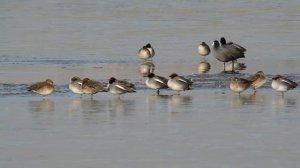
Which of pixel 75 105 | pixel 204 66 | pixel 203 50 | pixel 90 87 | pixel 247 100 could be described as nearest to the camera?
pixel 75 105

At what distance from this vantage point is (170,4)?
144 ft

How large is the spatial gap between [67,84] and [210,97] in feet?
11.1

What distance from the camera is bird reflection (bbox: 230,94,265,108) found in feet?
56.5

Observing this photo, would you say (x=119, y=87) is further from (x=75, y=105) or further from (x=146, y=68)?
(x=146, y=68)

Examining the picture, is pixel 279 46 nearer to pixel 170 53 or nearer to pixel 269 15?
pixel 170 53

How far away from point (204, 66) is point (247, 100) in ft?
20.4

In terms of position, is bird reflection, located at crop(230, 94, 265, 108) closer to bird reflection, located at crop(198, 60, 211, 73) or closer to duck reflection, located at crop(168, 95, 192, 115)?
duck reflection, located at crop(168, 95, 192, 115)

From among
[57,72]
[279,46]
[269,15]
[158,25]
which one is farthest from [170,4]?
[57,72]

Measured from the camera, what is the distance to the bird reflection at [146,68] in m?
22.5

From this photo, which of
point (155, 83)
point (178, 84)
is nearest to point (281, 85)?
point (178, 84)

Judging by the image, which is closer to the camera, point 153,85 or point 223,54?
point 153,85

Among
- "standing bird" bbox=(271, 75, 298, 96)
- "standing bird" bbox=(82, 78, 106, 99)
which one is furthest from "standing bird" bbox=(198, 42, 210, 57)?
"standing bird" bbox=(82, 78, 106, 99)

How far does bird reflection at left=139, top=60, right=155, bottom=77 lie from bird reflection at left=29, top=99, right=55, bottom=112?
4712 millimetres

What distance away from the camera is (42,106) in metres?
16.8
